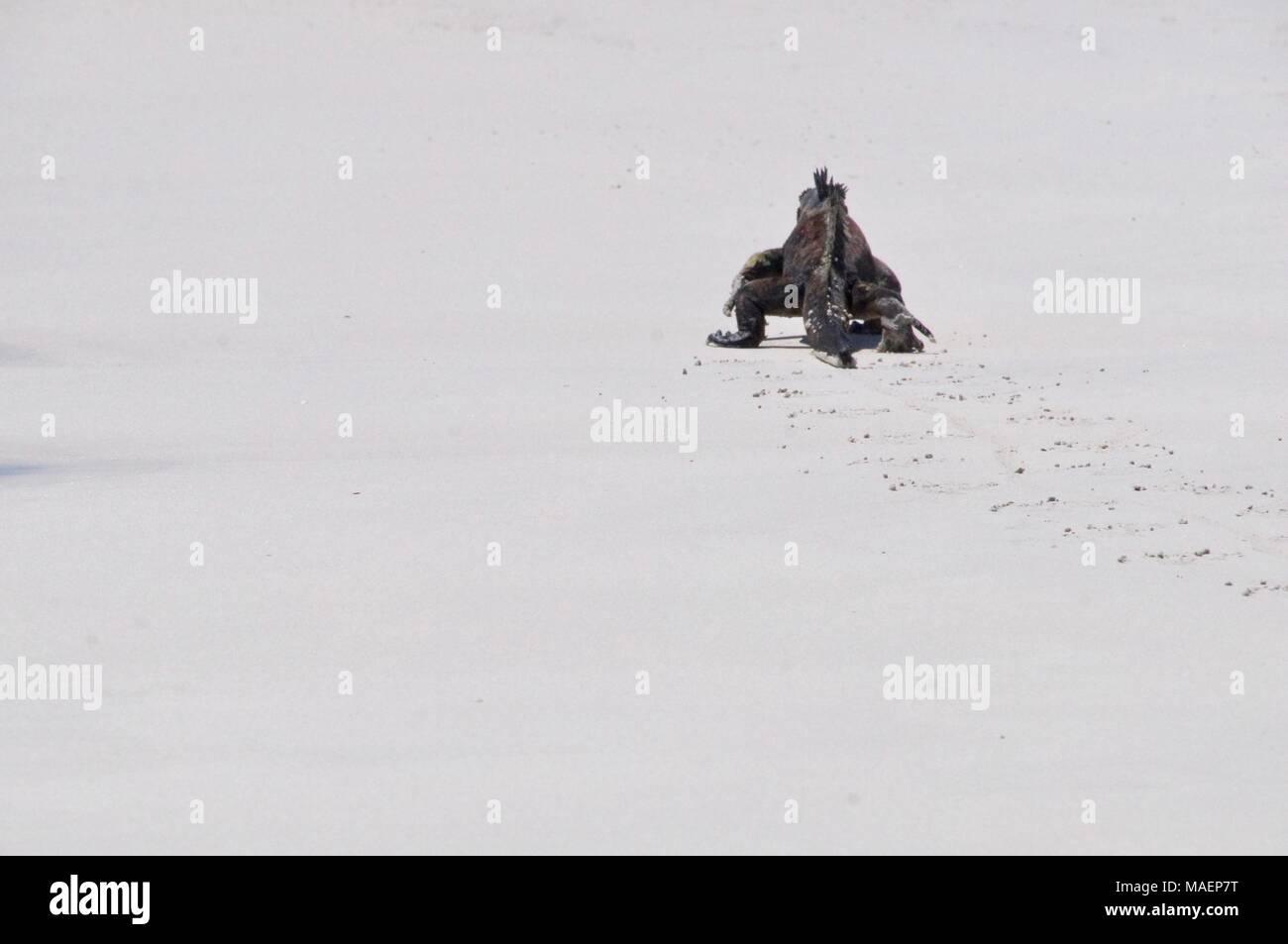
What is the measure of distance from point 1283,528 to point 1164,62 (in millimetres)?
24182

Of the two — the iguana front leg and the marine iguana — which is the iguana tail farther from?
the iguana front leg

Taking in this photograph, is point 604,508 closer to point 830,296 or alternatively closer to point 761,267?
point 830,296

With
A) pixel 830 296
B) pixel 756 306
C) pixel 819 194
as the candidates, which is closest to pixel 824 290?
pixel 830 296

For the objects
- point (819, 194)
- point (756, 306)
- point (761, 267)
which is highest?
point (819, 194)

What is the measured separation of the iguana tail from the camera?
43.4ft

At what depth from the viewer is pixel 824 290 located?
545 inches

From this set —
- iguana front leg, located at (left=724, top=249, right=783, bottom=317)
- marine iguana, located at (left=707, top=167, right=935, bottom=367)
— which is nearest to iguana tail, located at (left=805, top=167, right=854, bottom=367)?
marine iguana, located at (left=707, top=167, right=935, bottom=367)

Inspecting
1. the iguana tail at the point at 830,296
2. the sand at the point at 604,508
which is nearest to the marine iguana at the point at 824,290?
the iguana tail at the point at 830,296

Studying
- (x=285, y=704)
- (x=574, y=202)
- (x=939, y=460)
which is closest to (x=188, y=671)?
(x=285, y=704)

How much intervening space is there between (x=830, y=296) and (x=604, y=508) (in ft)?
18.0
